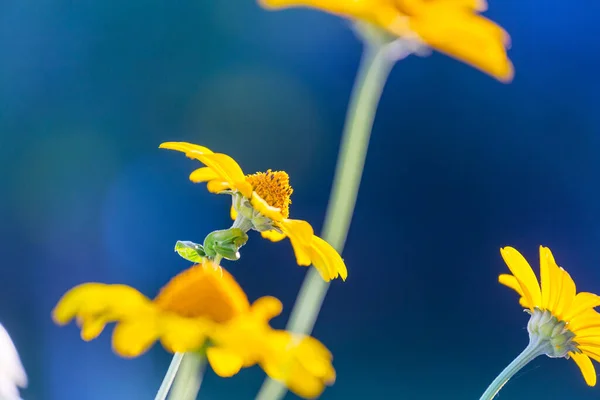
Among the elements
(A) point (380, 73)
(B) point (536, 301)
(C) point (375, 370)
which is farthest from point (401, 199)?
(A) point (380, 73)

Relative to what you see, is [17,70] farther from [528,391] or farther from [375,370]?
[528,391]

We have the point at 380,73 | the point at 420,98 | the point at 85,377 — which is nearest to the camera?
the point at 380,73

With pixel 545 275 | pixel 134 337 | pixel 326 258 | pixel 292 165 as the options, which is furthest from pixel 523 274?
pixel 292 165

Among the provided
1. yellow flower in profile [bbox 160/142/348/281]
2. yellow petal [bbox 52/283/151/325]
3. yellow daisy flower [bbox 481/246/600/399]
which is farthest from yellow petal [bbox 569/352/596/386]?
yellow petal [bbox 52/283/151/325]

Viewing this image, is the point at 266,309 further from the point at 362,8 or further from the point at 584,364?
the point at 584,364

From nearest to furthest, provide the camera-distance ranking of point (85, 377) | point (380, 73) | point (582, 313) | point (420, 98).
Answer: point (380, 73) → point (582, 313) → point (85, 377) → point (420, 98)

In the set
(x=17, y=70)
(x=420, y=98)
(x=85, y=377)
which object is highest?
(x=420, y=98)
